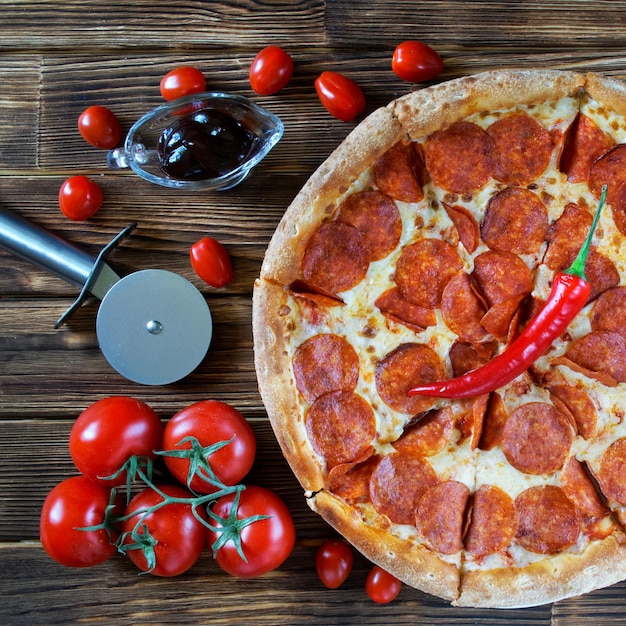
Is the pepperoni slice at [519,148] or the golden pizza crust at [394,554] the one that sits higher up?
the pepperoni slice at [519,148]

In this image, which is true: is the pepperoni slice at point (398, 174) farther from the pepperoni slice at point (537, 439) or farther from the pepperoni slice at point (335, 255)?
the pepperoni slice at point (537, 439)

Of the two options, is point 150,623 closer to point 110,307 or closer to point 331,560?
point 331,560

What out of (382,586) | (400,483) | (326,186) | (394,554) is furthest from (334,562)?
(326,186)

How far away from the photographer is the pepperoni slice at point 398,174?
2.55 meters

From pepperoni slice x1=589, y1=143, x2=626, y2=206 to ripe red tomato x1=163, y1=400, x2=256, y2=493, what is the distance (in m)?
1.51

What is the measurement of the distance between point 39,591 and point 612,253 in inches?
98.8

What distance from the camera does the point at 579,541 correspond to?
2.60m

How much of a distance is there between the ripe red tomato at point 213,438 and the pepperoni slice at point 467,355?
0.78 metres

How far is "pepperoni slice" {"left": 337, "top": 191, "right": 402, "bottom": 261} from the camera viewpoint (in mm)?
2557

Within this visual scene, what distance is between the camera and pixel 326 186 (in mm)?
2494

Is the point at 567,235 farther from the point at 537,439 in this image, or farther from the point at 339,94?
the point at 339,94

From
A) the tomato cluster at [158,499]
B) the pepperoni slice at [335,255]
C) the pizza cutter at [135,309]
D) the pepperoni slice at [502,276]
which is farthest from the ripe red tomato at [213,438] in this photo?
the pepperoni slice at [502,276]

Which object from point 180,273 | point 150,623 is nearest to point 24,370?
point 180,273

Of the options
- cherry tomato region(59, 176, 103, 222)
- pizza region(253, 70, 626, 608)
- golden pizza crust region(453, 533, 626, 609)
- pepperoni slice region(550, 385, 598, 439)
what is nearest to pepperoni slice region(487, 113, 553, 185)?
pizza region(253, 70, 626, 608)
